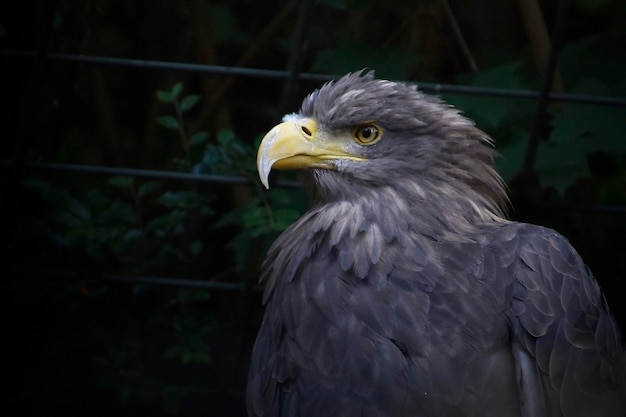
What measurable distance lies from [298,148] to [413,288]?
1.56ft

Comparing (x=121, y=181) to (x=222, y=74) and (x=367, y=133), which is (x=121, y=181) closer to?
(x=222, y=74)

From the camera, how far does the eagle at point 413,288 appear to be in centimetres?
253

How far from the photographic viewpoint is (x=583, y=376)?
8.37 feet

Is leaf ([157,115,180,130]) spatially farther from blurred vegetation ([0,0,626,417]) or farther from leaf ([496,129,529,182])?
leaf ([496,129,529,182])

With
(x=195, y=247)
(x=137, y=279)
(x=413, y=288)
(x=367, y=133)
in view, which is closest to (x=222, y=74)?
(x=195, y=247)

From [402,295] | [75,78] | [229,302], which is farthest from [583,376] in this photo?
[75,78]

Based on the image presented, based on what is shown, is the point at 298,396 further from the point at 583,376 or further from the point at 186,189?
the point at 186,189

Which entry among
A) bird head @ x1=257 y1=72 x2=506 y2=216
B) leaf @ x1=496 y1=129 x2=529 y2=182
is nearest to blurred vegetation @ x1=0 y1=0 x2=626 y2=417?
leaf @ x1=496 y1=129 x2=529 y2=182

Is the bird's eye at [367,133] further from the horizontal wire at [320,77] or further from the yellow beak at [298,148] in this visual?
the horizontal wire at [320,77]

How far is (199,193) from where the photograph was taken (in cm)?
411

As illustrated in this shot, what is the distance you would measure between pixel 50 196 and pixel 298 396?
168cm

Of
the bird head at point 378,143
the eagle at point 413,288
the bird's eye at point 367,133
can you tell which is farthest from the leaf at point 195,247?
the bird's eye at point 367,133

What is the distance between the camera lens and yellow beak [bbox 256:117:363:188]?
2689 mm

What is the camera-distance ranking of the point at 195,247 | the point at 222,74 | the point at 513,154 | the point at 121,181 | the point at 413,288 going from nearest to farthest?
the point at 413,288 < the point at 513,154 < the point at 222,74 < the point at 121,181 < the point at 195,247
